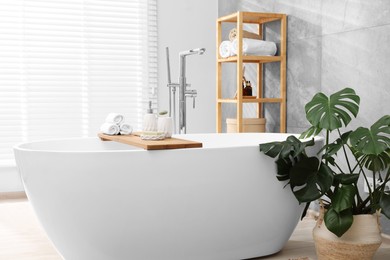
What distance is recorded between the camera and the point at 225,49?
175 inches

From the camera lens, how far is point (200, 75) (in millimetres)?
5402

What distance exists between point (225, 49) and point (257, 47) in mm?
292

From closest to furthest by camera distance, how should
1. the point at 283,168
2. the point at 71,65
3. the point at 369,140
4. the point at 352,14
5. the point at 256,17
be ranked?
the point at 369,140 → the point at 283,168 → the point at 352,14 → the point at 256,17 → the point at 71,65

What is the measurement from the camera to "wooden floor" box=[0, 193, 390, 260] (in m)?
3.00

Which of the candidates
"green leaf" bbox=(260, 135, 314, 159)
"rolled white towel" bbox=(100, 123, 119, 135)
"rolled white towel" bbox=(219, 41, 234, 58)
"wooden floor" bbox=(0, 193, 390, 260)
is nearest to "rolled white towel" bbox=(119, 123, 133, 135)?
"rolled white towel" bbox=(100, 123, 119, 135)

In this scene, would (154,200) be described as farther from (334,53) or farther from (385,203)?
(334,53)

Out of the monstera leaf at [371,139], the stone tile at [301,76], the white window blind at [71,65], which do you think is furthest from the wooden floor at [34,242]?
the white window blind at [71,65]

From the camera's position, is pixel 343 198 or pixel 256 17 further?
pixel 256 17

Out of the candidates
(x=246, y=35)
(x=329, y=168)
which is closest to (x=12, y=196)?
(x=246, y=35)

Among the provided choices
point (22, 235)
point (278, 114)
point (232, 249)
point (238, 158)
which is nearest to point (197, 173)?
point (238, 158)

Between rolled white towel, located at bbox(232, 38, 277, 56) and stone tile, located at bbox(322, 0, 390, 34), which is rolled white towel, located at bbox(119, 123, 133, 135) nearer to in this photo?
rolled white towel, located at bbox(232, 38, 277, 56)

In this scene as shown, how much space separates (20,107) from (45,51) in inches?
21.0

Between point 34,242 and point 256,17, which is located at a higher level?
point 256,17

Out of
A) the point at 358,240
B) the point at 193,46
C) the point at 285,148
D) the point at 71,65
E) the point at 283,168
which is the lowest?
the point at 358,240
